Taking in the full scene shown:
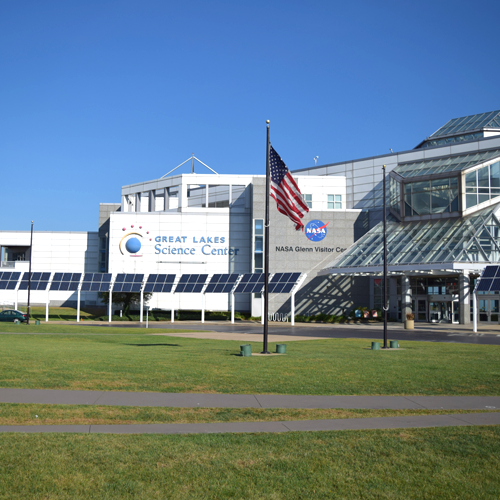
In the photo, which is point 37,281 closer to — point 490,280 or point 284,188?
point 490,280

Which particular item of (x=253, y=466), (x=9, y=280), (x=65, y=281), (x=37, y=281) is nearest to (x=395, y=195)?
(x=65, y=281)

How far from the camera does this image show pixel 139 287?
60.4m

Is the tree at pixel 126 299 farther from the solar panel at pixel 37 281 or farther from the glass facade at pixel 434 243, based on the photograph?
the glass facade at pixel 434 243

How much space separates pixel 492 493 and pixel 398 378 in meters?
9.19

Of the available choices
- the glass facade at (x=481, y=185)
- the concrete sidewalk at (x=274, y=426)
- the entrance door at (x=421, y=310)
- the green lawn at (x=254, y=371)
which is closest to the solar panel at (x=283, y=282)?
the entrance door at (x=421, y=310)

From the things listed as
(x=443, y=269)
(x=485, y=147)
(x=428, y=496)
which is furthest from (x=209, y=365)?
(x=485, y=147)

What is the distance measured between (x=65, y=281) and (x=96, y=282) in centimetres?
327

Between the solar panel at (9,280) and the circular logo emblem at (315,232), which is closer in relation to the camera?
the solar panel at (9,280)

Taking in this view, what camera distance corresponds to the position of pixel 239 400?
11898mm

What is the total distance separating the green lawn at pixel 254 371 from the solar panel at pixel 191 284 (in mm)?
36784

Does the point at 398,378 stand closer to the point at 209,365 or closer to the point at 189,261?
the point at 209,365

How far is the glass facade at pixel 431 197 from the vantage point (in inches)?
2192

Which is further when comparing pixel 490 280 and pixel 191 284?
pixel 191 284

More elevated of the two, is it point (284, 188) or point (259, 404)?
point (284, 188)
